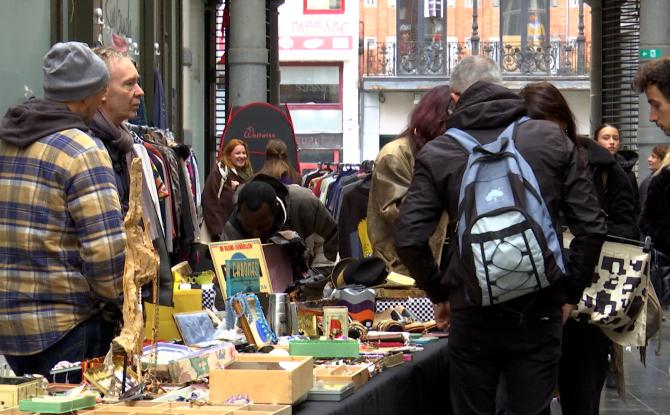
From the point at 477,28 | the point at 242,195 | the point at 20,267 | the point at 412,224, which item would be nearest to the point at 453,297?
the point at 412,224

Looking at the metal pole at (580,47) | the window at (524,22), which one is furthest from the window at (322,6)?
the metal pole at (580,47)

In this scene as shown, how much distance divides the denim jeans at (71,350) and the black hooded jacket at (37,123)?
0.58 metres

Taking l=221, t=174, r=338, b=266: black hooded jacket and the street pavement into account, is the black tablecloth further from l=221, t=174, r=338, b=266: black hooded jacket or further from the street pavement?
the street pavement

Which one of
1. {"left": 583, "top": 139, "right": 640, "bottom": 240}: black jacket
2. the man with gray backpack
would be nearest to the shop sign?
{"left": 583, "top": 139, "right": 640, "bottom": 240}: black jacket

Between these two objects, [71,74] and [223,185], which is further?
[223,185]

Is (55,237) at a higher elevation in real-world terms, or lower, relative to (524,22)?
lower

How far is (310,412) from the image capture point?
11.7 ft

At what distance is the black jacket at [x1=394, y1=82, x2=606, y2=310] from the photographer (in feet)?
14.1

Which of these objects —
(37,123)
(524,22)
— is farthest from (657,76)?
(524,22)

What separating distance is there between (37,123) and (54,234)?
0.34 metres

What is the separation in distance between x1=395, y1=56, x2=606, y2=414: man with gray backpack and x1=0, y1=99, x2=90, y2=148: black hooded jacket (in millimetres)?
1176

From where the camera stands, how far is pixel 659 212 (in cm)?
494

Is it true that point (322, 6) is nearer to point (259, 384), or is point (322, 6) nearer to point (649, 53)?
point (649, 53)

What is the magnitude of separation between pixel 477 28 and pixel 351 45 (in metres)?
3.47
